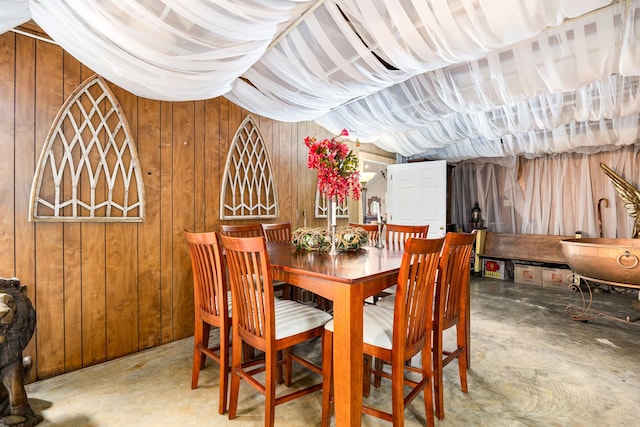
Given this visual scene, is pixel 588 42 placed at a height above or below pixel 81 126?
above

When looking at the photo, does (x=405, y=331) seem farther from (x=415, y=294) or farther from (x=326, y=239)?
(x=326, y=239)

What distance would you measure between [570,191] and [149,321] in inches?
254

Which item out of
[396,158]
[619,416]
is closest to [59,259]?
[619,416]

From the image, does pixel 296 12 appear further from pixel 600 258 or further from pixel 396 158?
pixel 396 158

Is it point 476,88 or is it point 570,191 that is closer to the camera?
point 476,88

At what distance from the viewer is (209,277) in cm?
196

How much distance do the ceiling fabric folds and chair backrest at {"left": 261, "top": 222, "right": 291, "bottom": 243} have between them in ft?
3.56

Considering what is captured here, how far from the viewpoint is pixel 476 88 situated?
2701 mm

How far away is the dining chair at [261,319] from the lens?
155 centimetres

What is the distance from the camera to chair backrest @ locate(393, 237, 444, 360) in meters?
1.48

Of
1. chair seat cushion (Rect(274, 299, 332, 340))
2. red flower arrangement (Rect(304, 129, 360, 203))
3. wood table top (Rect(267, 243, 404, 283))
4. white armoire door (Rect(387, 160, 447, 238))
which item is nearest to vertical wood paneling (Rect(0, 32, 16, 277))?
wood table top (Rect(267, 243, 404, 283))

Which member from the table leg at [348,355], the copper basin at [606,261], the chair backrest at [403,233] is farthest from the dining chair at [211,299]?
the copper basin at [606,261]

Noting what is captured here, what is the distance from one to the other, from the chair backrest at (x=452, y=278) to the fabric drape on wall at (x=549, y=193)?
4.51 metres

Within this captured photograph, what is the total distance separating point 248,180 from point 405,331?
2371 millimetres
